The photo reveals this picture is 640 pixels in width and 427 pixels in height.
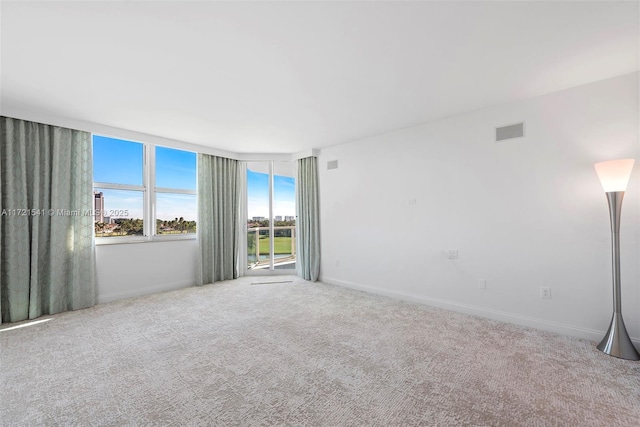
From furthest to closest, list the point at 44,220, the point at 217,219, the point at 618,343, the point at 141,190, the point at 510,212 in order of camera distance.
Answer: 1. the point at 217,219
2. the point at 141,190
3. the point at 44,220
4. the point at 510,212
5. the point at 618,343

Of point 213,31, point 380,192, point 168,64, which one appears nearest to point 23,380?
point 168,64

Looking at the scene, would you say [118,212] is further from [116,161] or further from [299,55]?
Answer: [299,55]

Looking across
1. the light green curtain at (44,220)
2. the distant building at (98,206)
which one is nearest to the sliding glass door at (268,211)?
the distant building at (98,206)

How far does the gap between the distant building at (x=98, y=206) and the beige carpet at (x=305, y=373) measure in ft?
4.46

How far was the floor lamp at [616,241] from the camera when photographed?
2250 millimetres

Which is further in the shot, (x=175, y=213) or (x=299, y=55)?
(x=175, y=213)

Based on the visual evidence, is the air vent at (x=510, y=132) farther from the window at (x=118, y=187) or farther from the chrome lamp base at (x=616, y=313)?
the window at (x=118, y=187)

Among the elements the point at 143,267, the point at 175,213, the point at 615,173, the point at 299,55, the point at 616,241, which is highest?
the point at 299,55

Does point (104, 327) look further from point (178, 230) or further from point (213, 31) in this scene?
point (213, 31)

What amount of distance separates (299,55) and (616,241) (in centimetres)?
310

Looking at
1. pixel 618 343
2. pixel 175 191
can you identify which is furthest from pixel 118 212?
pixel 618 343

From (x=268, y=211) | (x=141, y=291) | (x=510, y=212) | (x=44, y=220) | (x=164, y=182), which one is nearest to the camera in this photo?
(x=510, y=212)

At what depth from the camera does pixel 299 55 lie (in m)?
2.13

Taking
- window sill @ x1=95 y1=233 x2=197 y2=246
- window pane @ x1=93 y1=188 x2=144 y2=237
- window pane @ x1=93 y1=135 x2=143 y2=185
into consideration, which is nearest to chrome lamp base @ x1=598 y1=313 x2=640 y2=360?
window sill @ x1=95 y1=233 x2=197 y2=246
